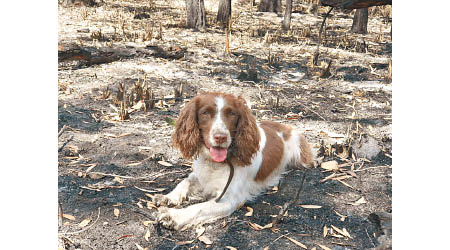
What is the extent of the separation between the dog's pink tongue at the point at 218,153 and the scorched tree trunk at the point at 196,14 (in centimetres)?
114

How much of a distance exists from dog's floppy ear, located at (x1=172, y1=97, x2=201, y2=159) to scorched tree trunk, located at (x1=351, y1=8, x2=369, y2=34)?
4.56 ft

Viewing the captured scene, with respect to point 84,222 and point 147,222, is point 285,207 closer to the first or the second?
point 147,222

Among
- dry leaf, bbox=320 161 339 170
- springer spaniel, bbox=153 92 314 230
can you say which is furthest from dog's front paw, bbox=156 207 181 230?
dry leaf, bbox=320 161 339 170

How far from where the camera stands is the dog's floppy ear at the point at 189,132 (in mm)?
2276

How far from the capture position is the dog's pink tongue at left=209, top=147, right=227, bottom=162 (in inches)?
88.0

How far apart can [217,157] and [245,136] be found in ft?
0.64

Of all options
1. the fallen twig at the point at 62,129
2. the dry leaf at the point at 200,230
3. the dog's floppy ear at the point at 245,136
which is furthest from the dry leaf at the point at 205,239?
the fallen twig at the point at 62,129

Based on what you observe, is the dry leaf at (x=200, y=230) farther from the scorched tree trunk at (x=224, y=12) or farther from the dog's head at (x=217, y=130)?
the scorched tree trunk at (x=224, y=12)

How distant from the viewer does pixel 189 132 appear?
90.2 inches

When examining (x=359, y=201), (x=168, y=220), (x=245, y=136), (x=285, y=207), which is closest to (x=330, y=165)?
(x=359, y=201)

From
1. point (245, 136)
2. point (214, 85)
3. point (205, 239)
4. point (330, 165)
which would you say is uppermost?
point (214, 85)

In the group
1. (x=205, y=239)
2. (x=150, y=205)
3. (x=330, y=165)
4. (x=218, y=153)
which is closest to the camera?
(x=205, y=239)
